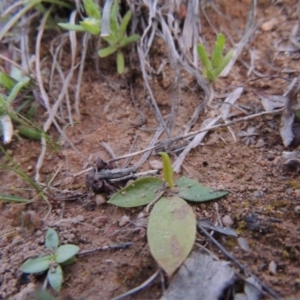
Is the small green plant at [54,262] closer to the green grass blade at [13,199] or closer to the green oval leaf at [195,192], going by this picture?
the green grass blade at [13,199]

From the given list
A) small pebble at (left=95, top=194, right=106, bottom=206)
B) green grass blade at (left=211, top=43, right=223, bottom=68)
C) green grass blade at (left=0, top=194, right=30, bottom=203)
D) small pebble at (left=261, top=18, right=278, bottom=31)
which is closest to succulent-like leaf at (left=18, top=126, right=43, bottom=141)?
green grass blade at (left=0, top=194, right=30, bottom=203)

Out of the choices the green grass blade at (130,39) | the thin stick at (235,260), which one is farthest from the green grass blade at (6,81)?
the thin stick at (235,260)

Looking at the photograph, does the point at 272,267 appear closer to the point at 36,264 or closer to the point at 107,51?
the point at 36,264

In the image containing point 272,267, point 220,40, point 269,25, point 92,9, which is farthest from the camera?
point 269,25

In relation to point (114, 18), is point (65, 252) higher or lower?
lower

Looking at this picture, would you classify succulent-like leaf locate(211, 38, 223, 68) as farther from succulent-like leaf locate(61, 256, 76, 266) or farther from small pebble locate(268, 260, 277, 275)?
succulent-like leaf locate(61, 256, 76, 266)

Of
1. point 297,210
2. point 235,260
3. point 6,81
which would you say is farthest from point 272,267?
point 6,81
